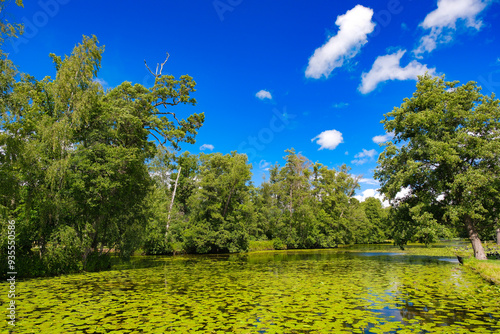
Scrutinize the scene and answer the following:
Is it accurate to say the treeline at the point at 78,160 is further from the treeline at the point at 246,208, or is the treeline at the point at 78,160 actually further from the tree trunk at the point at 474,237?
the tree trunk at the point at 474,237

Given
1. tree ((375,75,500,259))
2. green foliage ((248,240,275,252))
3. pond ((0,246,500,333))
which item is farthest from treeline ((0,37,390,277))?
green foliage ((248,240,275,252))

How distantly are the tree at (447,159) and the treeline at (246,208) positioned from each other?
1639 cm

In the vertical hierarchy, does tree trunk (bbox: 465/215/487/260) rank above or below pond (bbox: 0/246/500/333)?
above

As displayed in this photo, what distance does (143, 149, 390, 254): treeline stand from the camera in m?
35.9

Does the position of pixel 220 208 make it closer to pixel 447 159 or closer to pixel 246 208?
pixel 246 208

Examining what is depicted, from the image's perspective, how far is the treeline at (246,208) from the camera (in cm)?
3591

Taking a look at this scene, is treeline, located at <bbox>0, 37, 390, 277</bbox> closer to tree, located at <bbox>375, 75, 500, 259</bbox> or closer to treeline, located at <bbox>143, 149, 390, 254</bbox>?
treeline, located at <bbox>143, 149, 390, 254</bbox>

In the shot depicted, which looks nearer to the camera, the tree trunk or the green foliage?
the tree trunk

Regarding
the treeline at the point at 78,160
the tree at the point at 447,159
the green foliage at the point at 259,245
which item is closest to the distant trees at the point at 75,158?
the treeline at the point at 78,160

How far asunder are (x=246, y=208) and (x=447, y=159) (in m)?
27.4

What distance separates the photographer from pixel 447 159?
52.8 ft

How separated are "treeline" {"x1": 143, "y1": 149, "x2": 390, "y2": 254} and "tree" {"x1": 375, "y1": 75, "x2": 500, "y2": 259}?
645 inches

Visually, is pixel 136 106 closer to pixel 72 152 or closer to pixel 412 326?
pixel 72 152

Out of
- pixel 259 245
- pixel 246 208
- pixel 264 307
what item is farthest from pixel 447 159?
pixel 259 245
